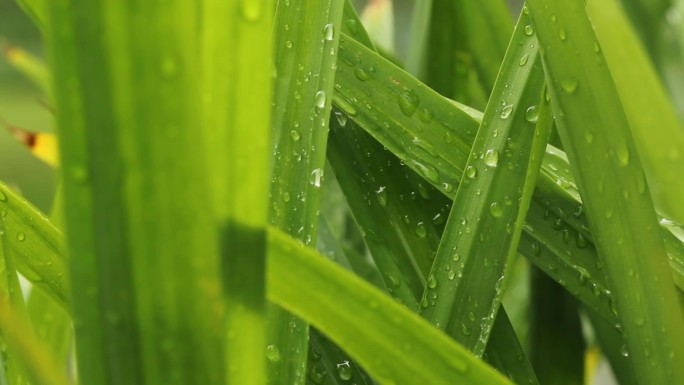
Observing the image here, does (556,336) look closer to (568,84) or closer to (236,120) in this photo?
(568,84)

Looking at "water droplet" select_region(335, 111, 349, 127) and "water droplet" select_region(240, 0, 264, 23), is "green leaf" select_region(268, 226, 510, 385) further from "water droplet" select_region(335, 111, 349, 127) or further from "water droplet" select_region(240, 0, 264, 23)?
"water droplet" select_region(335, 111, 349, 127)

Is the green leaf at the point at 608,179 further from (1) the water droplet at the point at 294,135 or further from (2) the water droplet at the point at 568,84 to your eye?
(1) the water droplet at the point at 294,135

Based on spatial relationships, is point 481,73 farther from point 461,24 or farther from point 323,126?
point 323,126

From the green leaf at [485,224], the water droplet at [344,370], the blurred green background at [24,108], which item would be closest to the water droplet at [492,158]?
the green leaf at [485,224]

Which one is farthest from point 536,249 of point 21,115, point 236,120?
point 21,115

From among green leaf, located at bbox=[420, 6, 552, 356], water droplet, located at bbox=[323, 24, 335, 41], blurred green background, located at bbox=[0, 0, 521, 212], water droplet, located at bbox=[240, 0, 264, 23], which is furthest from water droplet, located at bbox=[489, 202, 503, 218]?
blurred green background, located at bbox=[0, 0, 521, 212]

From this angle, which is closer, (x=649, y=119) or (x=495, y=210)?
(x=495, y=210)
